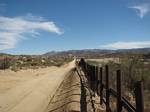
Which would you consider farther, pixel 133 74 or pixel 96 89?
pixel 133 74

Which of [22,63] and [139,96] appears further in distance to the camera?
[22,63]

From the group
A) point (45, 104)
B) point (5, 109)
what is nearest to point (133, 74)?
point (45, 104)

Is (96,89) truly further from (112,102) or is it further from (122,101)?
(122,101)

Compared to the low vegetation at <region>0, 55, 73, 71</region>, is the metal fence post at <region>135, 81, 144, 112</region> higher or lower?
higher

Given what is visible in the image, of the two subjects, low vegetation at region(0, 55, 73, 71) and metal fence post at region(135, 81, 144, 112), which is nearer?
metal fence post at region(135, 81, 144, 112)

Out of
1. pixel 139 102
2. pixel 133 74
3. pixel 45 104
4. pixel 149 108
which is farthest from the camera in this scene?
pixel 133 74

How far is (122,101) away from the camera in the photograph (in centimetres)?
850

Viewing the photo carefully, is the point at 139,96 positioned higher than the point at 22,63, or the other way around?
the point at 139,96

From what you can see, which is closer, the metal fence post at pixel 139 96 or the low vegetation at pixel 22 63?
the metal fence post at pixel 139 96

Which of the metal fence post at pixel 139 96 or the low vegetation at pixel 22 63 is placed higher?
the metal fence post at pixel 139 96

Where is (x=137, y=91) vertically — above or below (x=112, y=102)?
above

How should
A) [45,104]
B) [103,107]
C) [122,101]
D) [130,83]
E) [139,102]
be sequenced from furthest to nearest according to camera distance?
[130,83], [45,104], [103,107], [122,101], [139,102]

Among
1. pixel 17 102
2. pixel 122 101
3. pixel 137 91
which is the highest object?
pixel 137 91

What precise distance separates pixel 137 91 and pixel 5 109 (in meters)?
9.85
